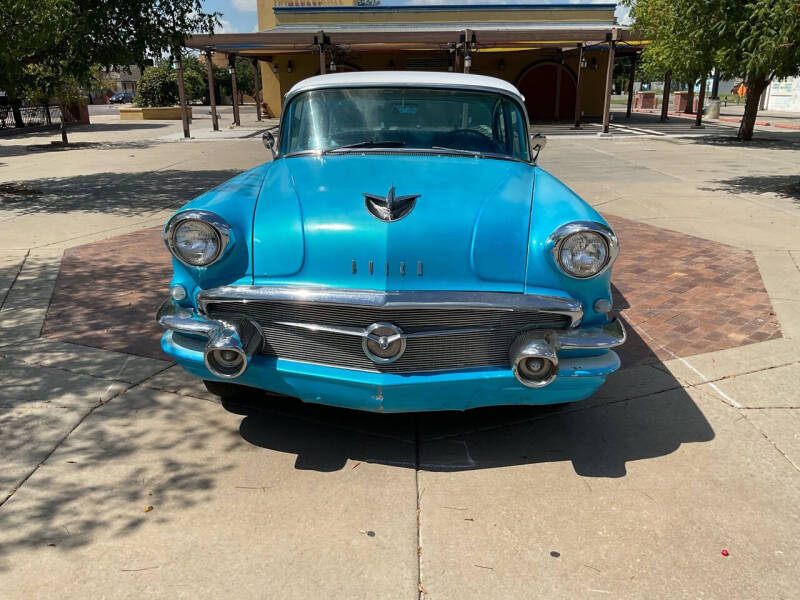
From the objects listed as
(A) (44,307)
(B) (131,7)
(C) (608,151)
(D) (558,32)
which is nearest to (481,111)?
(A) (44,307)

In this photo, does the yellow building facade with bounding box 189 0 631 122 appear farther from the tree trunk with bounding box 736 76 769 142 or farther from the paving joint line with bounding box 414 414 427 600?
the paving joint line with bounding box 414 414 427 600

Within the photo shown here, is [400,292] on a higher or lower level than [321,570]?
higher

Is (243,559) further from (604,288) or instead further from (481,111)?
(481,111)

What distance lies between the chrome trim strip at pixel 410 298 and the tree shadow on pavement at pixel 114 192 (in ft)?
21.8

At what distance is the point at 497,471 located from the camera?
9.61ft

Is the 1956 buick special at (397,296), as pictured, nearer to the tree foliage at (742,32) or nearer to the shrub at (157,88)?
the tree foliage at (742,32)

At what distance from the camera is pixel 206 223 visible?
113 inches

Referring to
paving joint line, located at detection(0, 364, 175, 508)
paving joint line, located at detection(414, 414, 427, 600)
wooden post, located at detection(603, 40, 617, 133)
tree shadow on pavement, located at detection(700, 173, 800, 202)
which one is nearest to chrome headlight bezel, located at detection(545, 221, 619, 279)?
paving joint line, located at detection(414, 414, 427, 600)

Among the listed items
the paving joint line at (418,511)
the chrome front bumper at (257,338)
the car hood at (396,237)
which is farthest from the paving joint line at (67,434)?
the paving joint line at (418,511)

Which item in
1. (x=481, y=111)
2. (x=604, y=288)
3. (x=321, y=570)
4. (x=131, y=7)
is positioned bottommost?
(x=321, y=570)

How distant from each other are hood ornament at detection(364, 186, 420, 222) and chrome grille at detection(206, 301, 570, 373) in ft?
1.45

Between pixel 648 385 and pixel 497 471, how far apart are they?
133cm

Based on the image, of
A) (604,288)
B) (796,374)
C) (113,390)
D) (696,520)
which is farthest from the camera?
(796,374)

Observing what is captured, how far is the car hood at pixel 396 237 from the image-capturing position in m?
2.72
